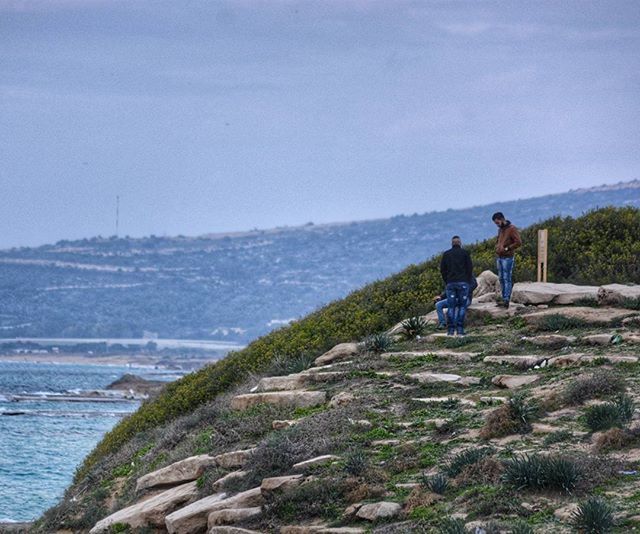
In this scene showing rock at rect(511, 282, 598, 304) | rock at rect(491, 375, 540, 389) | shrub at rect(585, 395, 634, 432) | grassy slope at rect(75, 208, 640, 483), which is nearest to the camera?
shrub at rect(585, 395, 634, 432)

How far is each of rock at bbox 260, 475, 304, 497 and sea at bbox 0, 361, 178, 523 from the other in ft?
58.0

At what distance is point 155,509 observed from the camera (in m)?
15.7

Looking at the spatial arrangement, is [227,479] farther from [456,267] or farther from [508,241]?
[508,241]

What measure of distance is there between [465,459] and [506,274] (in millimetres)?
9801

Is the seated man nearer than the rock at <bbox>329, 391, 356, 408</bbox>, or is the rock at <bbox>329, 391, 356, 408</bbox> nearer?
the rock at <bbox>329, 391, 356, 408</bbox>

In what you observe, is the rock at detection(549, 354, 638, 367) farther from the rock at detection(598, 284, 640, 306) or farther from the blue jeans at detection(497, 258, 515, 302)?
the blue jeans at detection(497, 258, 515, 302)

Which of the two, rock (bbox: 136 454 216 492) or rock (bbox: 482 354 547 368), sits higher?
rock (bbox: 482 354 547 368)

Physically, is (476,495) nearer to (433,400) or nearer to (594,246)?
(433,400)

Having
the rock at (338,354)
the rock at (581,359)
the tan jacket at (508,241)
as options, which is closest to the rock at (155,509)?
the rock at (338,354)

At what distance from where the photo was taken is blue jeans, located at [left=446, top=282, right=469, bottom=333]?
21453 mm

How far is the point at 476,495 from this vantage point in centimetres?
1235

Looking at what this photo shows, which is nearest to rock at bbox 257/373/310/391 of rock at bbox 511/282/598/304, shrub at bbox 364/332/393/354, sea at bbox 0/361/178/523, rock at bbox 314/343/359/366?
rock at bbox 314/343/359/366

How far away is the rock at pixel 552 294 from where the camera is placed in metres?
22.2

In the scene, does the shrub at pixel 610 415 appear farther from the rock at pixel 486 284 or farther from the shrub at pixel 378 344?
the rock at pixel 486 284
